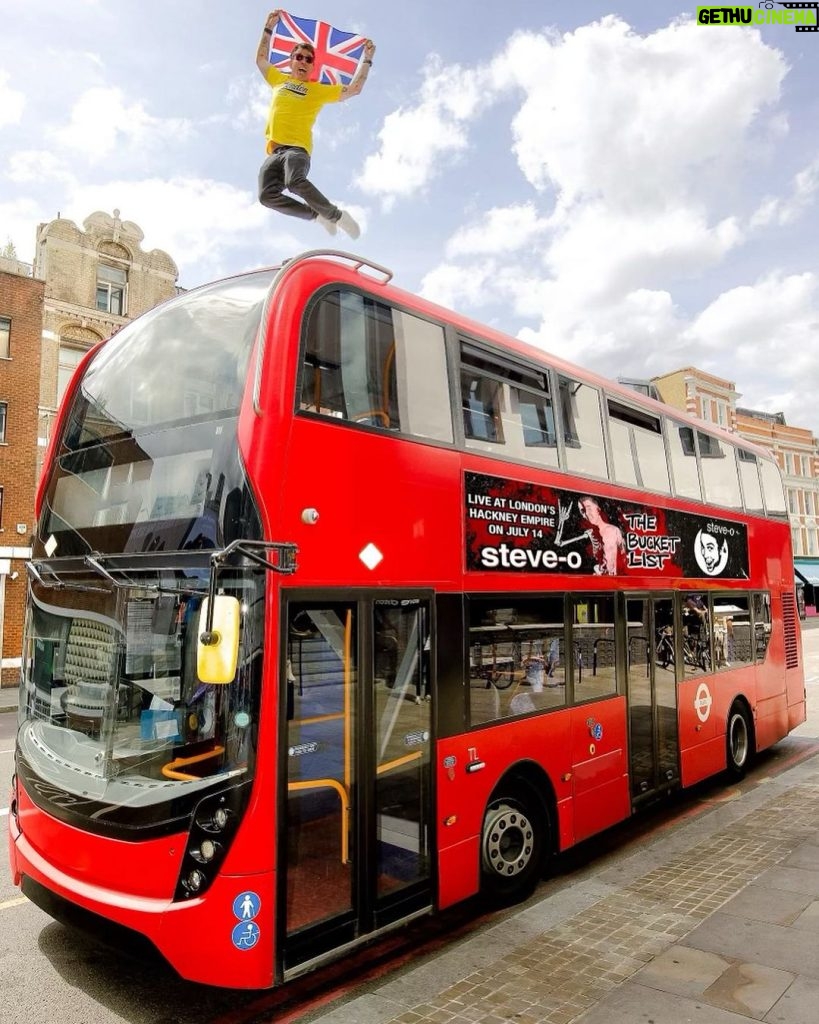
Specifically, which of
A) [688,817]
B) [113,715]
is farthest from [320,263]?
[688,817]

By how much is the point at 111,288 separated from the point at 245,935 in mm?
24554

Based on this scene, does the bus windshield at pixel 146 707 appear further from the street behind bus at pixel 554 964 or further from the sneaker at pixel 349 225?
the sneaker at pixel 349 225

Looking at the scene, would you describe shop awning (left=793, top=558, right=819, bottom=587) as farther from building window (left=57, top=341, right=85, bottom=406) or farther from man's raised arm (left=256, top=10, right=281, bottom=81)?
man's raised arm (left=256, top=10, right=281, bottom=81)

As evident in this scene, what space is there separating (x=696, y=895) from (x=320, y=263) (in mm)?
5578

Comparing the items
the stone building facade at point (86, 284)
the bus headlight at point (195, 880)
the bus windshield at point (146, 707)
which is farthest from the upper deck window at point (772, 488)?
the stone building facade at point (86, 284)

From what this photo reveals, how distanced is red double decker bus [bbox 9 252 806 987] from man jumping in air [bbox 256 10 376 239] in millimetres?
807

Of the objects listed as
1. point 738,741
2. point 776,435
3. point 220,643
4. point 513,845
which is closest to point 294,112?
point 220,643

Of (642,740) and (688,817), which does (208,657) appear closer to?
(642,740)

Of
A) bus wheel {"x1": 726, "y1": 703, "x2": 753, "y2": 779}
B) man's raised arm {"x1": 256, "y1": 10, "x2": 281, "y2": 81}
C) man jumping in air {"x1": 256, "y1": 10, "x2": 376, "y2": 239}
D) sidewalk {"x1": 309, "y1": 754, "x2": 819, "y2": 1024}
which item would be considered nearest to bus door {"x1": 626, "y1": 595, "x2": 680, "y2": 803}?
sidewalk {"x1": 309, "y1": 754, "x2": 819, "y2": 1024}

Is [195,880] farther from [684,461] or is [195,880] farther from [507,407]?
[684,461]

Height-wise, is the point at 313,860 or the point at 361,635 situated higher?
the point at 361,635

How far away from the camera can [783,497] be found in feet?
38.6

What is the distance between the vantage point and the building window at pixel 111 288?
23828 mm

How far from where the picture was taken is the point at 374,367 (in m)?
4.96
